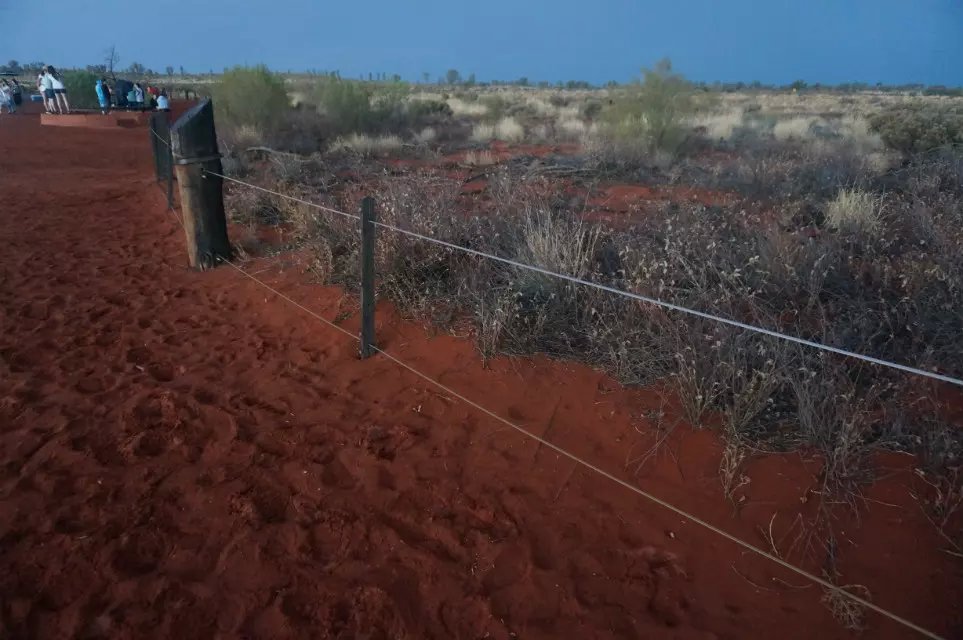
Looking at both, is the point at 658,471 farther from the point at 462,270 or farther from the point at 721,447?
the point at 462,270

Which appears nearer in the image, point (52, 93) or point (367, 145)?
point (367, 145)

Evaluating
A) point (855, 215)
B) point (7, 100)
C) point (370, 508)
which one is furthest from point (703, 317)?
point (7, 100)

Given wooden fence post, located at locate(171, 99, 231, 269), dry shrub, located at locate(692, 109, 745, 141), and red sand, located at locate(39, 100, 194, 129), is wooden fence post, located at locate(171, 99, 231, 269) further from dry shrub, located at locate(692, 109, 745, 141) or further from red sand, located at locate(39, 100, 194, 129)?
red sand, located at locate(39, 100, 194, 129)

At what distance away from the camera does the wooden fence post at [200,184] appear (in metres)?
5.90

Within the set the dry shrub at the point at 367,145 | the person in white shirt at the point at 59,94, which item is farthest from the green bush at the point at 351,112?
the person in white shirt at the point at 59,94

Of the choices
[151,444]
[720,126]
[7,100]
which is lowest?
[7,100]

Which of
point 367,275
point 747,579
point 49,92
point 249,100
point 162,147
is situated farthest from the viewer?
point 49,92

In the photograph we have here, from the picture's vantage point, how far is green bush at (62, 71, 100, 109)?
29.1 m

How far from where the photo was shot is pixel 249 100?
659 inches

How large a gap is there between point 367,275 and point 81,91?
33.9m

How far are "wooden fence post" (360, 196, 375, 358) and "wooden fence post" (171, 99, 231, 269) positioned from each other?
110 inches

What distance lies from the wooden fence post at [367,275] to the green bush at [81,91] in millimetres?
31871

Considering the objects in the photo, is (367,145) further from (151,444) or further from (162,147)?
(151,444)

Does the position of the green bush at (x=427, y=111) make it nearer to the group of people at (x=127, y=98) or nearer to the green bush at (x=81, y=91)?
the group of people at (x=127, y=98)
